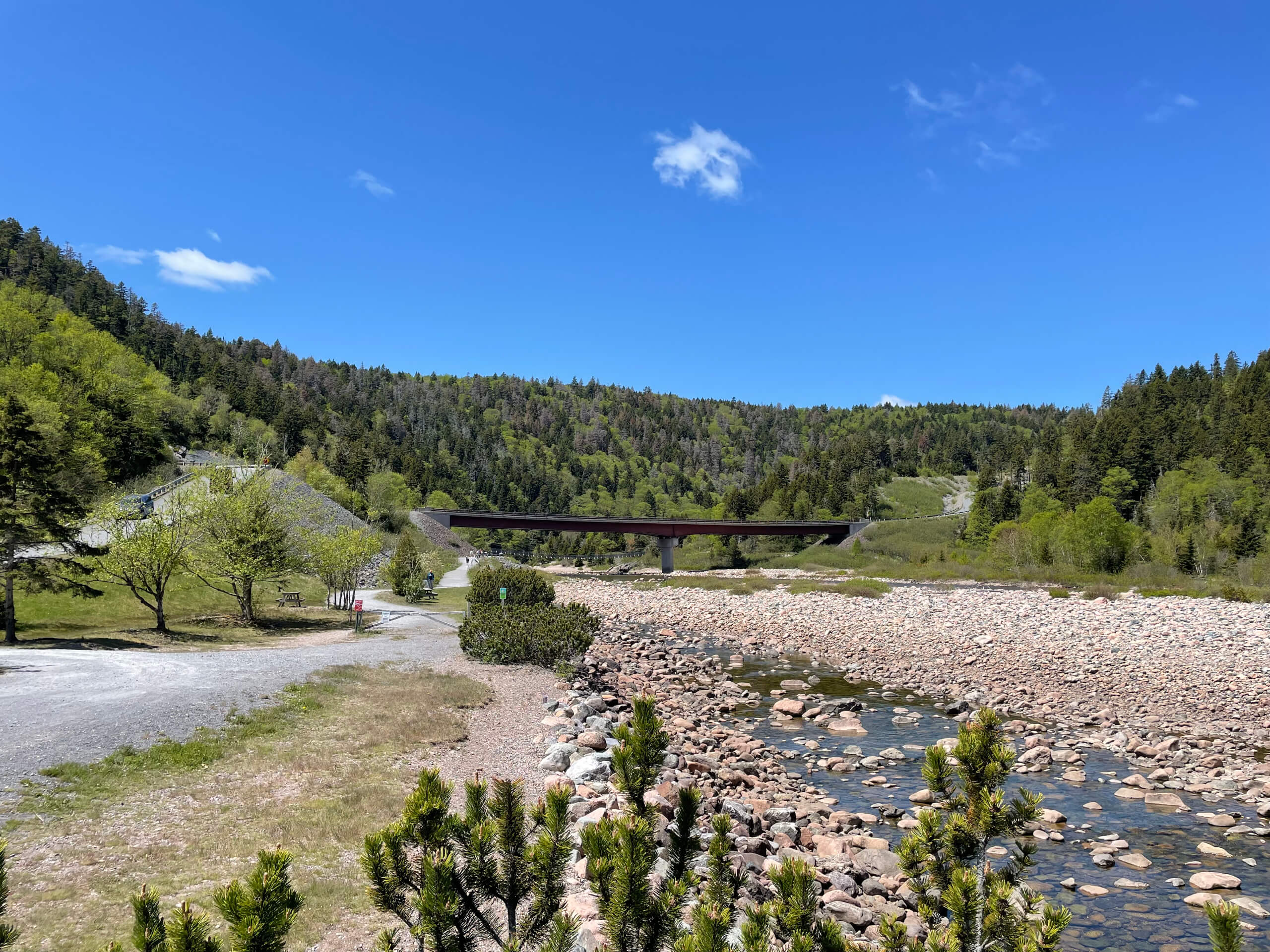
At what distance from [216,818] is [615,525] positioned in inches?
3377

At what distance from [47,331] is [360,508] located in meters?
42.0

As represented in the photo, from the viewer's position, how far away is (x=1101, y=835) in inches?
494

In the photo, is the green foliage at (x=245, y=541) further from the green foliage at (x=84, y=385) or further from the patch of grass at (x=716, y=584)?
the patch of grass at (x=716, y=584)

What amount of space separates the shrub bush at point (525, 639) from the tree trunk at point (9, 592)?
14310mm

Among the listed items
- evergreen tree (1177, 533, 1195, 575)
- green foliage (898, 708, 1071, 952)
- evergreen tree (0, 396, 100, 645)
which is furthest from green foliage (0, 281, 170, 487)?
evergreen tree (1177, 533, 1195, 575)

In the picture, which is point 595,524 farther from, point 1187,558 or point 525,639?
point 525,639

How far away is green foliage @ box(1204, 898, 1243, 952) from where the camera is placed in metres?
3.12

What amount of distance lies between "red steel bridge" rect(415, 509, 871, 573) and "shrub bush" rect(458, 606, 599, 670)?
65.8m

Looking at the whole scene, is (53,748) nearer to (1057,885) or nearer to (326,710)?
(326,710)

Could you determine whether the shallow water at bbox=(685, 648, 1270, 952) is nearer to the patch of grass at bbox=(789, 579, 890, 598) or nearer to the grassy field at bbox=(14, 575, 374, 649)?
the grassy field at bbox=(14, 575, 374, 649)

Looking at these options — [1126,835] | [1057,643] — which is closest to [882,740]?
[1126,835]

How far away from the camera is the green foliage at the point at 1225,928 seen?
312cm

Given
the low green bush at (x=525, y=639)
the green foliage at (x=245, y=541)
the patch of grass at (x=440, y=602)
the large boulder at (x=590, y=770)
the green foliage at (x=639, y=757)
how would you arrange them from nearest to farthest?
the green foliage at (x=639, y=757) → the large boulder at (x=590, y=770) → the low green bush at (x=525, y=639) → the green foliage at (x=245, y=541) → the patch of grass at (x=440, y=602)

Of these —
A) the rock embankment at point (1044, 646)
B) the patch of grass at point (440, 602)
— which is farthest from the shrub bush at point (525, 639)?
the patch of grass at point (440, 602)
